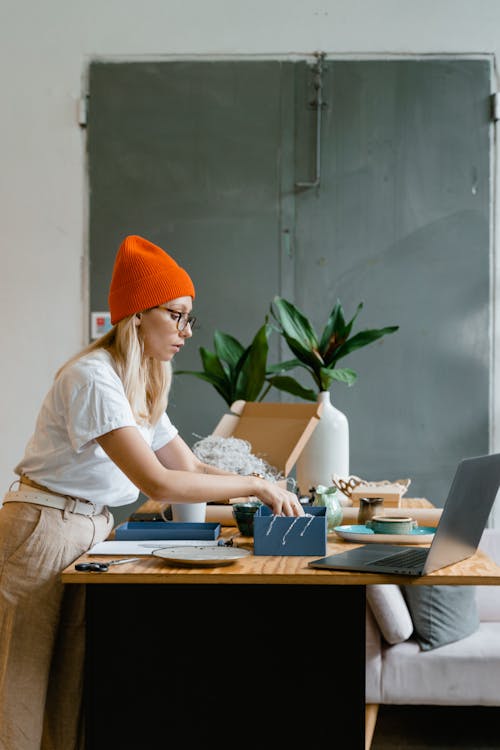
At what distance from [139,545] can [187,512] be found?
26cm

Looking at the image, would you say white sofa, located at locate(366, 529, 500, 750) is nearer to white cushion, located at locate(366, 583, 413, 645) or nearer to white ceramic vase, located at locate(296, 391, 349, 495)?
white cushion, located at locate(366, 583, 413, 645)

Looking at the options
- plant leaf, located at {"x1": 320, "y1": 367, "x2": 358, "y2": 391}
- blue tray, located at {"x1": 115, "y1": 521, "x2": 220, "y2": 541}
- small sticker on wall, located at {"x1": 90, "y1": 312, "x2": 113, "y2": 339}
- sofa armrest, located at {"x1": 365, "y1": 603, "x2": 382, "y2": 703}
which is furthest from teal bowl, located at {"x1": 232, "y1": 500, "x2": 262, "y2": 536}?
small sticker on wall, located at {"x1": 90, "y1": 312, "x2": 113, "y2": 339}

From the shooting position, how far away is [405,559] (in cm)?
168

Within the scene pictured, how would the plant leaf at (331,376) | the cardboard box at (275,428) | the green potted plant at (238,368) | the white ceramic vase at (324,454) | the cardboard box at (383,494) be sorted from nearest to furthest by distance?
the cardboard box at (383,494), the cardboard box at (275,428), the white ceramic vase at (324,454), the plant leaf at (331,376), the green potted plant at (238,368)

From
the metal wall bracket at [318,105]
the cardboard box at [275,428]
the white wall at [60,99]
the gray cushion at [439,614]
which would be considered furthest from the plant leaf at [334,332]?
the white wall at [60,99]

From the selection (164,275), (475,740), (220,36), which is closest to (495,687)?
(475,740)

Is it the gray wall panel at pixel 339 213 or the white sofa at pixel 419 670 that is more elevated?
the gray wall panel at pixel 339 213

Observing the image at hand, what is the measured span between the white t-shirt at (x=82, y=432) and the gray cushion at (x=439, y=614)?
1.14 metres

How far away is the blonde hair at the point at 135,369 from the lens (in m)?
1.96

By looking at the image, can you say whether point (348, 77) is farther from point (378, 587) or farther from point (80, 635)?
point (80, 635)

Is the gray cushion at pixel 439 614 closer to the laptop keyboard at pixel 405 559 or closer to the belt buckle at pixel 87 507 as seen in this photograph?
the laptop keyboard at pixel 405 559

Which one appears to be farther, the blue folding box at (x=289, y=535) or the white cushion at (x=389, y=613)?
the white cushion at (x=389, y=613)

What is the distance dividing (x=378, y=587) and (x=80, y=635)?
1010 mm

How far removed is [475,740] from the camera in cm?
274
